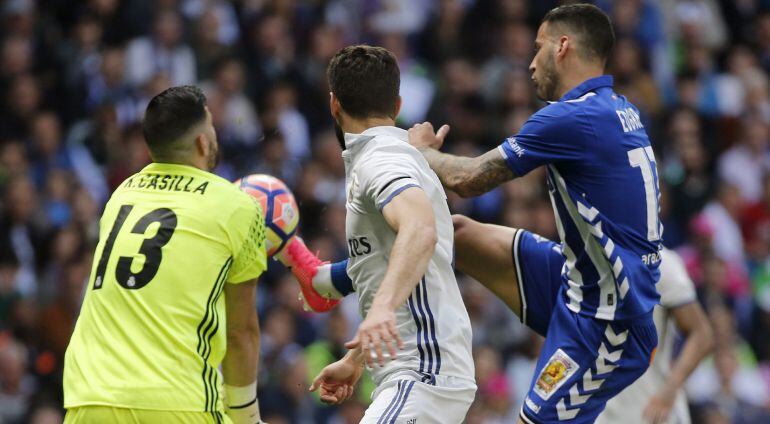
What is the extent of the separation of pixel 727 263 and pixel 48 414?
25.5ft

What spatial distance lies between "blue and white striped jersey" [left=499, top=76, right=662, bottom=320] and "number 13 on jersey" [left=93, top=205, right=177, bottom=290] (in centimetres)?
192

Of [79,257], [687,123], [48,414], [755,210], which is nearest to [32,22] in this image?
[79,257]

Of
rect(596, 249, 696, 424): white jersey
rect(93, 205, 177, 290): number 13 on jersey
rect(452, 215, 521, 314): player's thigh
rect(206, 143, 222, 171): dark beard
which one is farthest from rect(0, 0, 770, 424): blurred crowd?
rect(93, 205, 177, 290): number 13 on jersey

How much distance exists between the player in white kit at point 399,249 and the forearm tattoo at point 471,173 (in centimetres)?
71

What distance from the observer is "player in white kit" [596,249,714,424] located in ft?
28.4

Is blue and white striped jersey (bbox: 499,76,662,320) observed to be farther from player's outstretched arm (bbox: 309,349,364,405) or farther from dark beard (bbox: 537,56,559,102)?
player's outstretched arm (bbox: 309,349,364,405)

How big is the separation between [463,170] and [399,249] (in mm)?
1505

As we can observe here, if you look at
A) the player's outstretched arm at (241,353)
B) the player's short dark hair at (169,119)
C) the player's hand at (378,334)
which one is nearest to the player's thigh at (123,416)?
the player's outstretched arm at (241,353)

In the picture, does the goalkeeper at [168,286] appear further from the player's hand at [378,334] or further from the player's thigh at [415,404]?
the player's hand at [378,334]

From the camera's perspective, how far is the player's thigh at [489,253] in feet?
24.6

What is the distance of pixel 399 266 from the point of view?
17.5ft

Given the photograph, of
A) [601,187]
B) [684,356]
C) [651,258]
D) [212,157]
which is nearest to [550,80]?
[601,187]

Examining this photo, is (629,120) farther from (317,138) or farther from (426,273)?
(317,138)

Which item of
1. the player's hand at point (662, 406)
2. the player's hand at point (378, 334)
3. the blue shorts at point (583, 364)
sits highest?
the player's hand at point (378, 334)
